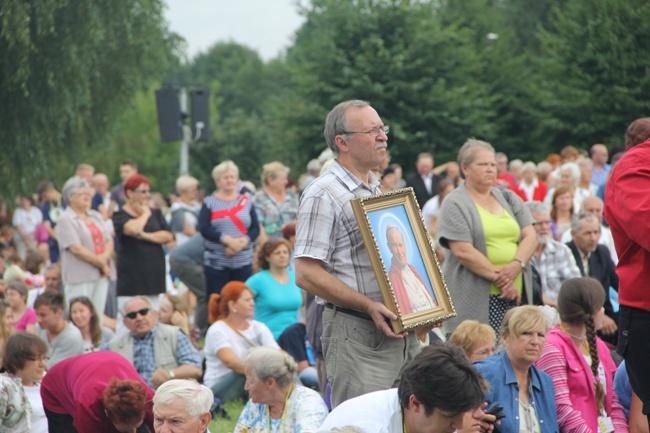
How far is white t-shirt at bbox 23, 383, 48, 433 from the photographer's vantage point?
23.7 ft

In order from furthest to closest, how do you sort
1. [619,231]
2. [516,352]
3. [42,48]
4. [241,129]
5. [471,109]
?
1. [241,129]
2. [471,109]
3. [42,48]
4. [516,352]
5. [619,231]

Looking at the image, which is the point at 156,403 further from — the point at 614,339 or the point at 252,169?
the point at 252,169

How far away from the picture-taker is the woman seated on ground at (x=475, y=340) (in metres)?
6.94

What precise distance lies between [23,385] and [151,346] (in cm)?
196

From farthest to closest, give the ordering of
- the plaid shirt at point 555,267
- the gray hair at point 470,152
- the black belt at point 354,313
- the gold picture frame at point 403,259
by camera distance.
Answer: the plaid shirt at point 555,267 < the gray hair at point 470,152 < the black belt at point 354,313 < the gold picture frame at point 403,259

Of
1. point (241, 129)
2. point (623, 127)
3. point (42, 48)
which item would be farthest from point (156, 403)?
point (241, 129)

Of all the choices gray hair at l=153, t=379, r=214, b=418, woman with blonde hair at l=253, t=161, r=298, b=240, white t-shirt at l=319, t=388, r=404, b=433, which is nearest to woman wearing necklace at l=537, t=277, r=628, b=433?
gray hair at l=153, t=379, r=214, b=418

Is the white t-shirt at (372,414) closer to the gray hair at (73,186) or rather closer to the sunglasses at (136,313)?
the sunglasses at (136,313)

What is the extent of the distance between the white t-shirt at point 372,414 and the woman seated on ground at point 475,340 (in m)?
2.57

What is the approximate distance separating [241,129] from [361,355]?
40.1 m

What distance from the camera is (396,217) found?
5.22 m

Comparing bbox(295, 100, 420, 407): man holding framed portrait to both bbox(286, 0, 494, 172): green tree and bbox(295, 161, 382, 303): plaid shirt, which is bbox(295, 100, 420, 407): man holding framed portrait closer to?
bbox(295, 161, 382, 303): plaid shirt

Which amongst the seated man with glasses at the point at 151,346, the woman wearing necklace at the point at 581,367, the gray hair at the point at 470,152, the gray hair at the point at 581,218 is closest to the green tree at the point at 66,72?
the seated man with glasses at the point at 151,346

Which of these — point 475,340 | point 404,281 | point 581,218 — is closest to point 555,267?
point 581,218
